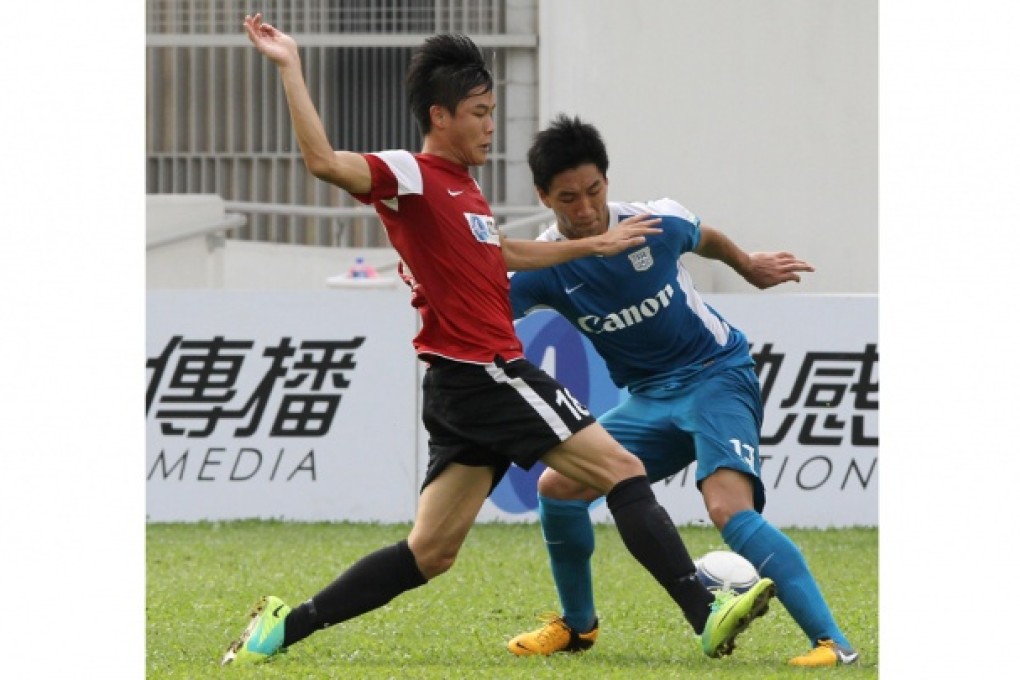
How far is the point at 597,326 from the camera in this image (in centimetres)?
675

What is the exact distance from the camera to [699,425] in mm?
6586

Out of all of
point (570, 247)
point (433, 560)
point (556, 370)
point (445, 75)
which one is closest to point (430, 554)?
point (433, 560)

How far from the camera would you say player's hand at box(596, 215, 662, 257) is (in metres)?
6.07

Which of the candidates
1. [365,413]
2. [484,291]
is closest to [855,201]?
[365,413]

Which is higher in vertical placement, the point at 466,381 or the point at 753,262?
the point at 753,262

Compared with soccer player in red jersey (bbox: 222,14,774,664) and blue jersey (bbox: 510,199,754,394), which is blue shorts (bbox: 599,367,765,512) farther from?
soccer player in red jersey (bbox: 222,14,774,664)

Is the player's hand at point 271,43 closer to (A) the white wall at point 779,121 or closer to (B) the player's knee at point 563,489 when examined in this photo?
(B) the player's knee at point 563,489

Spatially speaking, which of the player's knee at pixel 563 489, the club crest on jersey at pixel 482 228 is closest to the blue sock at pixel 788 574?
the player's knee at pixel 563 489

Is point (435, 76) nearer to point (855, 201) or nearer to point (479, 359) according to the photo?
point (479, 359)

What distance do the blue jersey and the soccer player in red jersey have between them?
53 centimetres

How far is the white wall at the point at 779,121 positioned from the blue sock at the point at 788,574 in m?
11.2

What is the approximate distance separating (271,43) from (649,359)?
2.05m

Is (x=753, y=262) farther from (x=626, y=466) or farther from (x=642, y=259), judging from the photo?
(x=626, y=466)

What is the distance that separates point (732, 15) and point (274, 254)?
6446 mm
